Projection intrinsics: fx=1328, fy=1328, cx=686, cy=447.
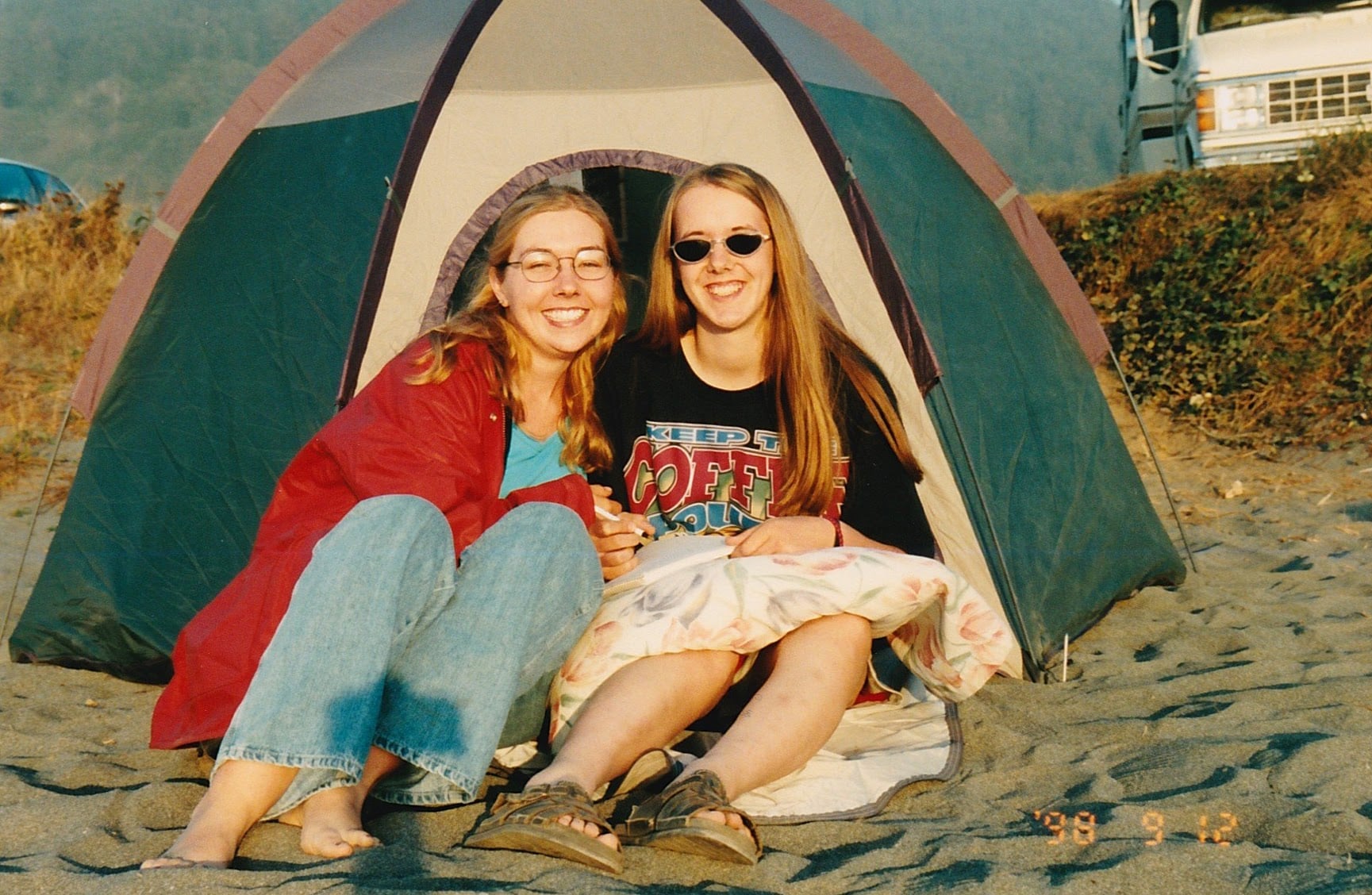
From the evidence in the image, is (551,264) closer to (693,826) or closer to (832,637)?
(832,637)

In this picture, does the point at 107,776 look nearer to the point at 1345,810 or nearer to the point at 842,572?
the point at 842,572

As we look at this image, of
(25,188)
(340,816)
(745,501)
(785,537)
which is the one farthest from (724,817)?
(25,188)

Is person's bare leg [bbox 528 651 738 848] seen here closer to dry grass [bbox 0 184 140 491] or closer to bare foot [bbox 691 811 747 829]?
bare foot [bbox 691 811 747 829]

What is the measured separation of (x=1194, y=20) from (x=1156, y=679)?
17.6 feet

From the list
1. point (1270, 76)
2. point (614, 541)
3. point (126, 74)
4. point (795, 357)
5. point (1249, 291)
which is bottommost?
point (614, 541)

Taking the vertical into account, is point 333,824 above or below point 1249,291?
below

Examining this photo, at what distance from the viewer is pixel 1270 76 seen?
6922 mm

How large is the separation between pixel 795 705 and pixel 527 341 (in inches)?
36.9

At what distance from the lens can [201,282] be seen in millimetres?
3656

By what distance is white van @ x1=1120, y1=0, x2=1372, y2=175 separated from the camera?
6.85 metres

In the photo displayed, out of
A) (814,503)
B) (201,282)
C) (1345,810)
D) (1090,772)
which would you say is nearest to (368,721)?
(814,503)

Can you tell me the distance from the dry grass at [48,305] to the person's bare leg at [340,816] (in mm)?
4566

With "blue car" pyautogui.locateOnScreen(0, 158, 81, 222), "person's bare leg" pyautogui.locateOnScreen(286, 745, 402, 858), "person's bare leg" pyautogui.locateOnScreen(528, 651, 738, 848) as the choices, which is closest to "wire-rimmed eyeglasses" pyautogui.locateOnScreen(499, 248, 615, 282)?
"person's bare leg" pyautogui.locateOnScreen(528, 651, 738, 848)

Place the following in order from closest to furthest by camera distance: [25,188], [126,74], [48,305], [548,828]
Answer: [548,828], [48,305], [25,188], [126,74]
